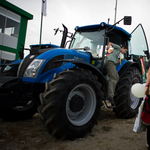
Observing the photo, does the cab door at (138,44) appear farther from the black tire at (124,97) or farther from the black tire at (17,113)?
the black tire at (17,113)

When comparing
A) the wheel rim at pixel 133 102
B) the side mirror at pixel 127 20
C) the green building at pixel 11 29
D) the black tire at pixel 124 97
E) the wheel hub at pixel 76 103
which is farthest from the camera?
the green building at pixel 11 29

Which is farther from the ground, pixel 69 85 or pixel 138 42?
pixel 138 42

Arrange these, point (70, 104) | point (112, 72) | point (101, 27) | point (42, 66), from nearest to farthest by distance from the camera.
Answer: point (70, 104) < point (42, 66) < point (112, 72) < point (101, 27)

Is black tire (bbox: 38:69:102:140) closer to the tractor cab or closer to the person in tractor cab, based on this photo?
the person in tractor cab

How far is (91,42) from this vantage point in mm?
4367

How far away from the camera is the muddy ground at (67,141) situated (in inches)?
100

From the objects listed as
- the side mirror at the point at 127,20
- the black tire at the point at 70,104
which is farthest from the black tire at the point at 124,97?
the side mirror at the point at 127,20

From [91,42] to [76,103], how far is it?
1989 millimetres

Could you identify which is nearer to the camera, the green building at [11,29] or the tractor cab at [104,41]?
the tractor cab at [104,41]

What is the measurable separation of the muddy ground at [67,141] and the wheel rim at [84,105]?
328mm

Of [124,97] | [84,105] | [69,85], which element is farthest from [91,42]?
[69,85]

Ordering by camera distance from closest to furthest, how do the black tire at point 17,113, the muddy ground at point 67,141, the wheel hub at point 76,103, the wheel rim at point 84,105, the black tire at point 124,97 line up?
the muddy ground at point 67,141, the wheel hub at point 76,103, the wheel rim at point 84,105, the black tire at point 17,113, the black tire at point 124,97

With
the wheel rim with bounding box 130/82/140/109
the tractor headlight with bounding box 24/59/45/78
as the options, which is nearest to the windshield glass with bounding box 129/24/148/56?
the wheel rim with bounding box 130/82/140/109

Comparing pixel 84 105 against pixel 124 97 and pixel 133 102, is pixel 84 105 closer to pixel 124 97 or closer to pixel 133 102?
pixel 124 97
